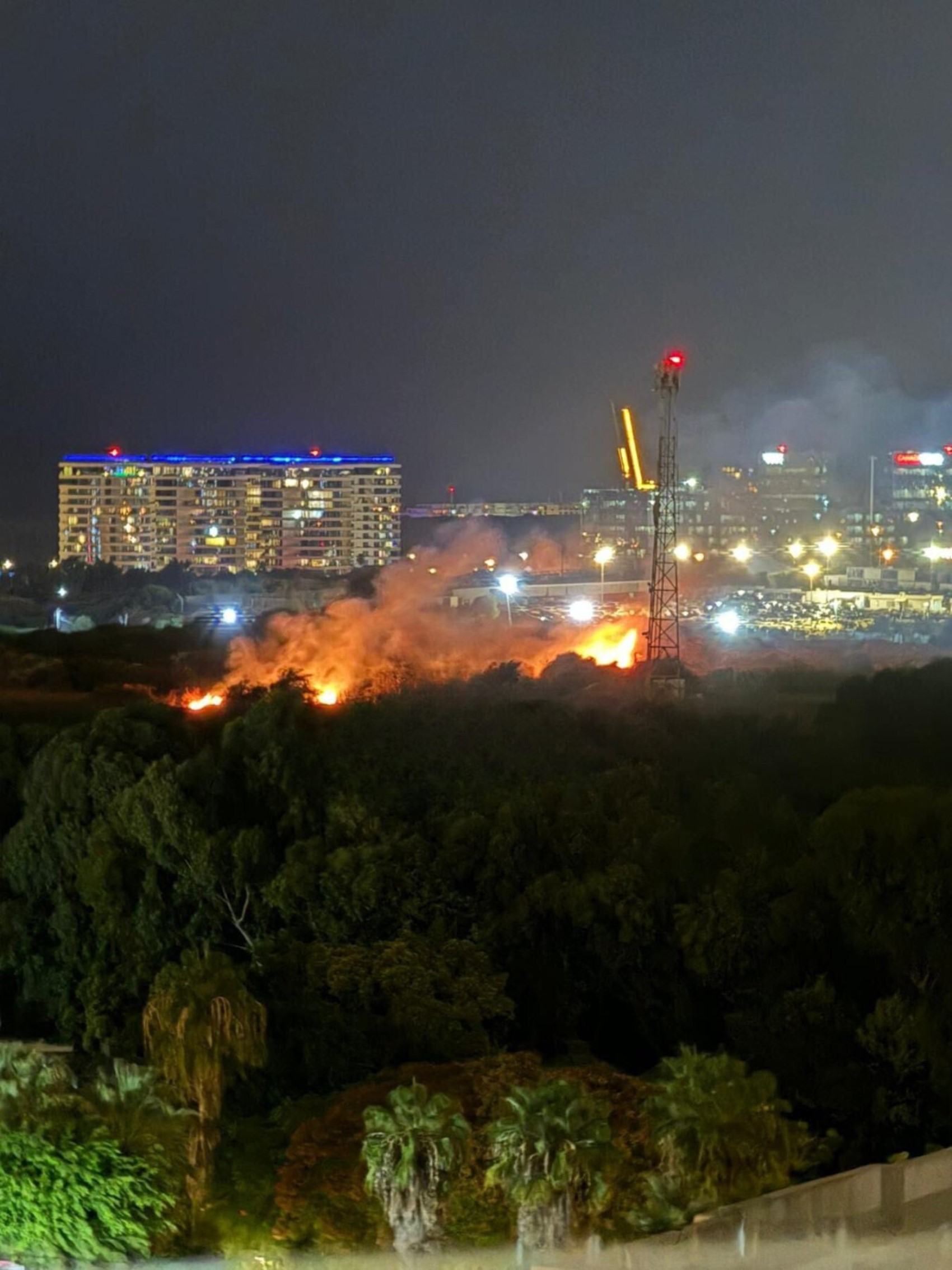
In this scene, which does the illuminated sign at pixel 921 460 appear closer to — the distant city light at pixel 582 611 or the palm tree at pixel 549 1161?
the distant city light at pixel 582 611

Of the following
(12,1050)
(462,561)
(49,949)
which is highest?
(462,561)

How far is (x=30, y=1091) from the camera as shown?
8.37 metres

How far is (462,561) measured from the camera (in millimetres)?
31703

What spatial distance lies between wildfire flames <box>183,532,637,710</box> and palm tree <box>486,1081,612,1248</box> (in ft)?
45.1

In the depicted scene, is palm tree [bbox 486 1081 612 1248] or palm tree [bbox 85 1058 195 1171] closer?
palm tree [bbox 486 1081 612 1248]

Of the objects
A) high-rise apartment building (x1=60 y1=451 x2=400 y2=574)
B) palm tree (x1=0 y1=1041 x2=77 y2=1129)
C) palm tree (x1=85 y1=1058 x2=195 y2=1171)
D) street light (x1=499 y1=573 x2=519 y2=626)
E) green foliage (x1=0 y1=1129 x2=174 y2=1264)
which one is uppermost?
high-rise apartment building (x1=60 y1=451 x2=400 y2=574)

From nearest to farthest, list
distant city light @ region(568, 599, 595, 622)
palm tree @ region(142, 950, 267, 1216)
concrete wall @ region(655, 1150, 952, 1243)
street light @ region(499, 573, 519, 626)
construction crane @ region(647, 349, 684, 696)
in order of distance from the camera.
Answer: concrete wall @ region(655, 1150, 952, 1243) < palm tree @ region(142, 950, 267, 1216) < construction crane @ region(647, 349, 684, 696) < street light @ region(499, 573, 519, 626) < distant city light @ region(568, 599, 595, 622)

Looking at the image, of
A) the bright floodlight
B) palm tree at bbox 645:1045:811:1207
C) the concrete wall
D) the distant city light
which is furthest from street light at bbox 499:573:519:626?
the concrete wall

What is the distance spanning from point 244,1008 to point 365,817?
583cm

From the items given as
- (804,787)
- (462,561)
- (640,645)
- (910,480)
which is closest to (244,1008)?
(804,787)

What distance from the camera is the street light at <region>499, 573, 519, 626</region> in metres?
30.2

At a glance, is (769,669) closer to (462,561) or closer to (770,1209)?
(462,561)

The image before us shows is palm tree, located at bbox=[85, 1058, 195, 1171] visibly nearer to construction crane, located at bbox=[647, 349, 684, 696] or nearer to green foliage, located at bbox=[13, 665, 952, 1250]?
green foliage, located at bbox=[13, 665, 952, 1250]

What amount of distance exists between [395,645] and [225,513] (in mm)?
59193
